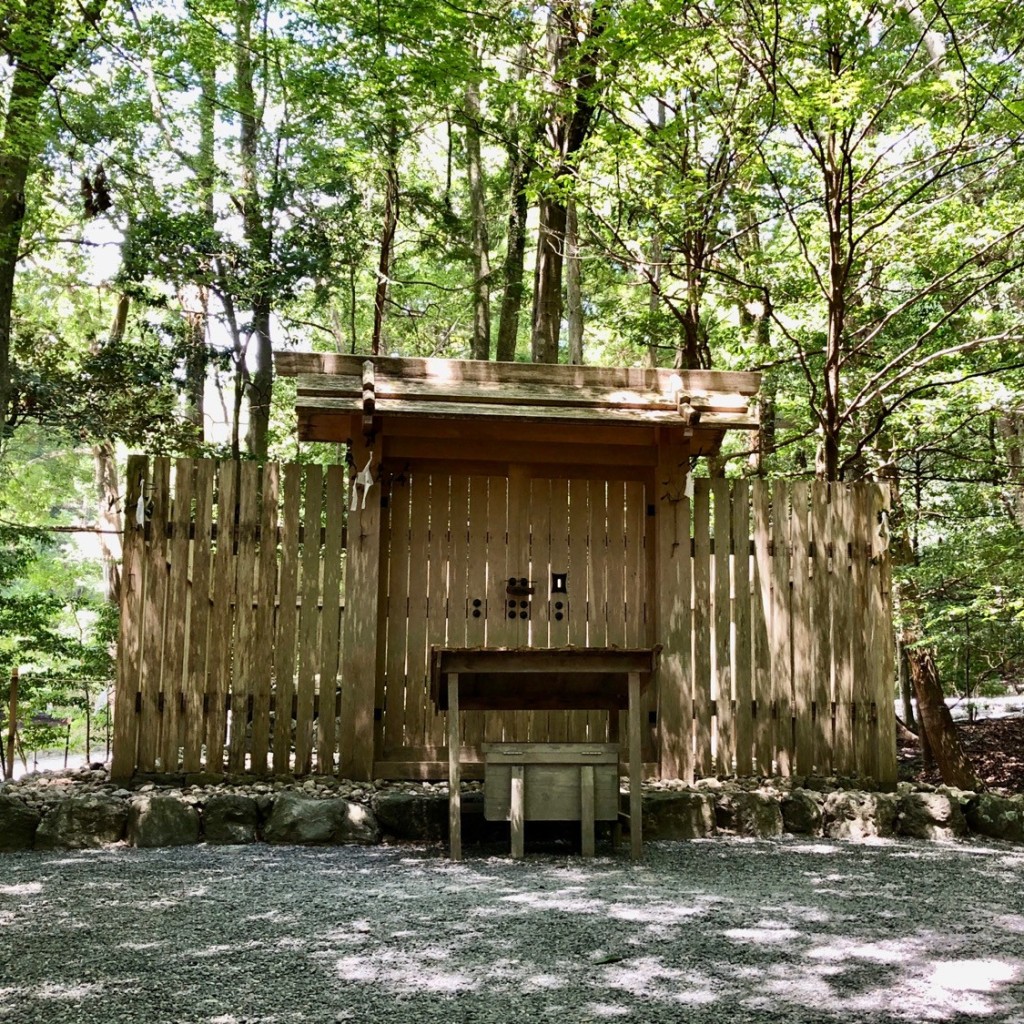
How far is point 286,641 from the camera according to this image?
578 centimetres

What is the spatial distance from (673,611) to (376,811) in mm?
2221

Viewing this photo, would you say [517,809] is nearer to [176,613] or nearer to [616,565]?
[616,565]

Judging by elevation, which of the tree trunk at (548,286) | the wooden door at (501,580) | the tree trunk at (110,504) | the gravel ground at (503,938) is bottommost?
the gravel ground at (503,938)

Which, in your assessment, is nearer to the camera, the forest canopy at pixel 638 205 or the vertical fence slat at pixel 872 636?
the vertical fence slat at pixel 872 636

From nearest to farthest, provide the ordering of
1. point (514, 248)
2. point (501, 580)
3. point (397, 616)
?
point (397, 616) < point (501, 580) < point (514, 248)

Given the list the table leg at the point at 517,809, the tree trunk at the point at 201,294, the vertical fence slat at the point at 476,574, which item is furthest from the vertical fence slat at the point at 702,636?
the tree trunk at the point at 201,294

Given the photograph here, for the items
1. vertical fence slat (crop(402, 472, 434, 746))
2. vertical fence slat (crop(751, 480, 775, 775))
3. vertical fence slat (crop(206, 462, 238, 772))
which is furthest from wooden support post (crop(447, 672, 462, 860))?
vertical fence slat (crop(751, 480, 775, 775))

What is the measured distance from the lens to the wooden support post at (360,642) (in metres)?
5.82

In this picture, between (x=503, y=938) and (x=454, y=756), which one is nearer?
(x=503, y=938)

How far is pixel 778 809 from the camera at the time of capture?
570 centimetres

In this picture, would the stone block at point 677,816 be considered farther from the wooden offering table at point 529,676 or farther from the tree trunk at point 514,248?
the tree trunk at point 514,248

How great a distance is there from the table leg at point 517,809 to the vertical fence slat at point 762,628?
6.28 feet

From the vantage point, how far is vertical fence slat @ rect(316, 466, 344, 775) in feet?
18.8

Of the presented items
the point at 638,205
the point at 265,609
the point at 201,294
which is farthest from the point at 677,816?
the point at 201,294
